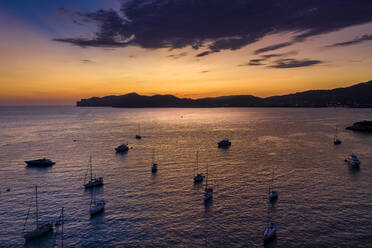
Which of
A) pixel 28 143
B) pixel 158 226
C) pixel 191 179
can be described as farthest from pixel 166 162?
pixel 28 143

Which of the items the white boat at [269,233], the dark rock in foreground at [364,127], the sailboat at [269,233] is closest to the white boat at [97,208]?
the white boat at [269,233]

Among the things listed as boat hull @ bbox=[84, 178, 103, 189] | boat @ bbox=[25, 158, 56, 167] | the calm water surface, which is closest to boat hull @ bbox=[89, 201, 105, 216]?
the calm water surface

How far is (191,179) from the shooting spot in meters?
67.2

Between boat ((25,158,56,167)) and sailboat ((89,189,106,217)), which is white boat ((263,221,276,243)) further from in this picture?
boat ((25,158,56,167))

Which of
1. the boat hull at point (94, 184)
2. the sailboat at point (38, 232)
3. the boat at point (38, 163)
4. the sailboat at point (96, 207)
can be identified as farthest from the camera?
the boat at point (38, 163)

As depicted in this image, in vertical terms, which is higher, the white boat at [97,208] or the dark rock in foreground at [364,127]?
the dark rock in foreground at [364,127]

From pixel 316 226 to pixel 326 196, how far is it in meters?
15.0

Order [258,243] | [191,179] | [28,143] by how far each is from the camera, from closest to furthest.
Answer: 1. [258,243]
2. [191,179]
3. [28,143]

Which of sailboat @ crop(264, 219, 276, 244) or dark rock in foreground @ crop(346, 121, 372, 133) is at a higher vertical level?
dark rock in foreground @ crop(346, 121, 372, 133)

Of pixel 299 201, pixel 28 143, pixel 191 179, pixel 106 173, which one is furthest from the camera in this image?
pixel 28 143

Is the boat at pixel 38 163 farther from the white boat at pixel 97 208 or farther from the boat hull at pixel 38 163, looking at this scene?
the white boat at pixel 97 208

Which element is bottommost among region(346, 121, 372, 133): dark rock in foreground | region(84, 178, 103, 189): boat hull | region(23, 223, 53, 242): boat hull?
region(23, 223, 53, 242): boat hull

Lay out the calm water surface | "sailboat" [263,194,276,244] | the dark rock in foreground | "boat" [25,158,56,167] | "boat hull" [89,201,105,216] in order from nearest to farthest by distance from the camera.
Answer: "sailboat" [263,194,276,244], the calm water surface, "boat hull" [89,201,105,216], "boat" [25,158,56,167], the dark rock in foreground

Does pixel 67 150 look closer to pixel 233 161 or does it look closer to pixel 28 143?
pixel 28 143
